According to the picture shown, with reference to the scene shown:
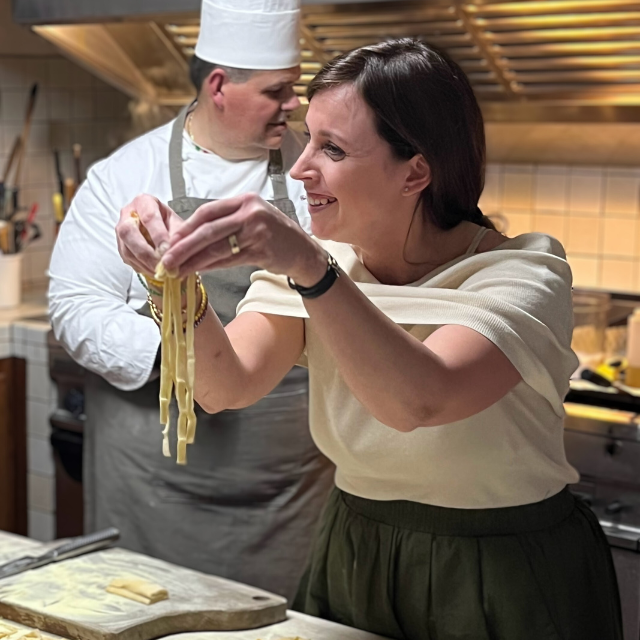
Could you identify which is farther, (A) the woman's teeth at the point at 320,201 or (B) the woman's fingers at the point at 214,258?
(A) the woman's teeth at the point at 320,201

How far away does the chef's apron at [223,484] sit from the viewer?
2.12 meters

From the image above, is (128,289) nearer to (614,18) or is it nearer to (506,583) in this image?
(506,583)

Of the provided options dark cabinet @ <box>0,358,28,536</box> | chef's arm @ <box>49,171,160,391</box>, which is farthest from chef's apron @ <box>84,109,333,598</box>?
dark cabinet @ <box>0,358,28,536</box>

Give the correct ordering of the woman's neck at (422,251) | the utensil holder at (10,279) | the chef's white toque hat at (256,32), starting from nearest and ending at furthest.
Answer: the woman's neck at (422,251), the chef's white toque hat at (256,32), the utensil holder at (10,279)

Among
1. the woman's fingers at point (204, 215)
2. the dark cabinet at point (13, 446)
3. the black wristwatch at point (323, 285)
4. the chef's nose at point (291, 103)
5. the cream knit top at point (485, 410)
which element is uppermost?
the chef's nose at point (291, 103)

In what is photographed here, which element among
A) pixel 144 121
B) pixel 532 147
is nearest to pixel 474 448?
pixel 532 147

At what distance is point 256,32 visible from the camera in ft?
5.98

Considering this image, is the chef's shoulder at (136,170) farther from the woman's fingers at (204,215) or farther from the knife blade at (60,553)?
the woman's fingers at (204,215)

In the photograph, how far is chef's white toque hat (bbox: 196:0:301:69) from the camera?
182cm

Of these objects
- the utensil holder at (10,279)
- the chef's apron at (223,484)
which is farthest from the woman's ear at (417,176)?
the utensil holder at (10,279)

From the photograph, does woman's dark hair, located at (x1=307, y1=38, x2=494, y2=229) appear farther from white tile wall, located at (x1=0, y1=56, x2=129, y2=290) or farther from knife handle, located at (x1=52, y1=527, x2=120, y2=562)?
white tile wall, located at (x1=0, y1=56, x2=129, y2=290)

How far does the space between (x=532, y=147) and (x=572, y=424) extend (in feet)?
3.03

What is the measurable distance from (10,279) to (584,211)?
5.22 feet

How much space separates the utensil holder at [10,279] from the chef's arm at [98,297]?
108cm
